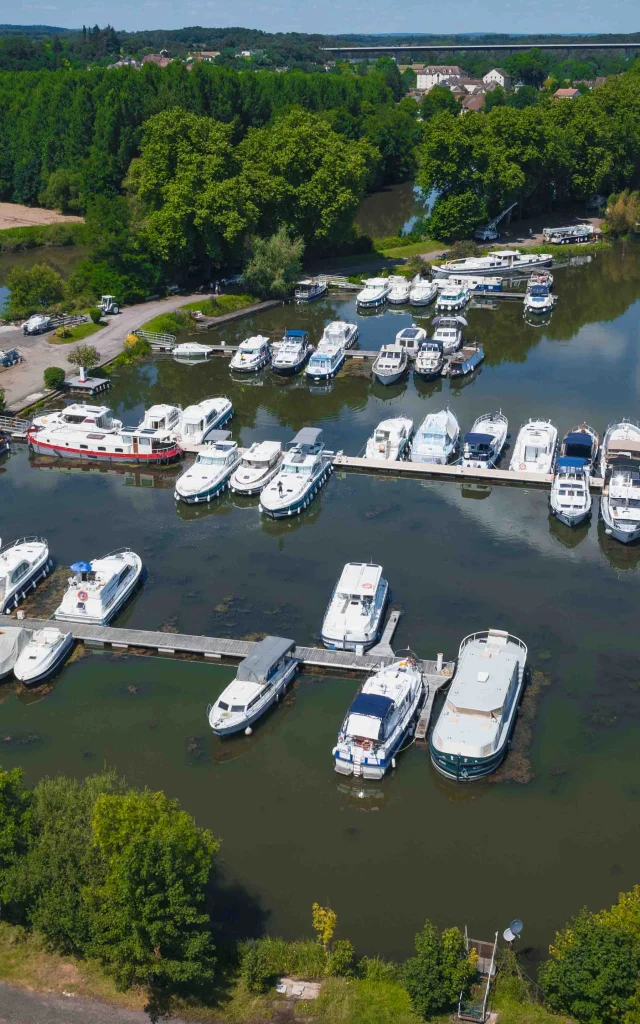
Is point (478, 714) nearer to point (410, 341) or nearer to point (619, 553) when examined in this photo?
point (619, 553)

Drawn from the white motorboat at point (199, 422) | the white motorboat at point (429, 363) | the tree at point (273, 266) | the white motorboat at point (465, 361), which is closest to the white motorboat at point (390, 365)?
the white motorboat at point (429, 363)

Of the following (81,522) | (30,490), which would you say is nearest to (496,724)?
(81,522)

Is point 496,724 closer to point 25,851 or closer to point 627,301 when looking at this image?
point 25,851

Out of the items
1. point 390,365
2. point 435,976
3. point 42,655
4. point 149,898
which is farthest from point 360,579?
point 390,365

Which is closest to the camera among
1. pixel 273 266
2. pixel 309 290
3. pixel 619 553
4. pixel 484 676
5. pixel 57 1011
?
pixel 57 1011

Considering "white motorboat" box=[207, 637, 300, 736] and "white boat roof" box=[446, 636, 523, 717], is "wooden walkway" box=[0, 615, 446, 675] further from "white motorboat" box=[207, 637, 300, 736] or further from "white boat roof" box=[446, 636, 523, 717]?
"white boat roof" box=[446, 636, 523, 717]

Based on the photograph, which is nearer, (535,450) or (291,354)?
(535,450)

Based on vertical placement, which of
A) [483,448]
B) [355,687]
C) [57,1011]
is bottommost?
[355,687]
